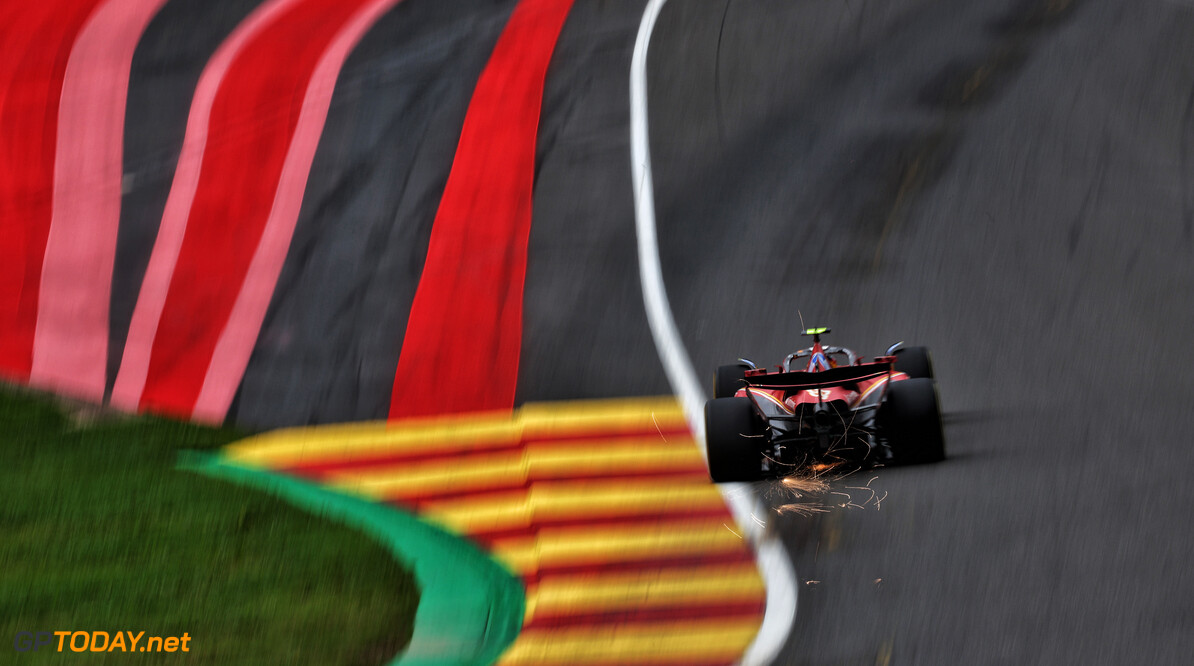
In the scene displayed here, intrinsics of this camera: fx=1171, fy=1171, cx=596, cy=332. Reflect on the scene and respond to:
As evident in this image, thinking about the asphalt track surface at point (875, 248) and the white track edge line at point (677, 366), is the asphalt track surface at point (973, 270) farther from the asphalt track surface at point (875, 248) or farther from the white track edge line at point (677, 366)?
the white track edge line at point (677, 366)

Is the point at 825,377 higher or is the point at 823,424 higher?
the point at 825,377

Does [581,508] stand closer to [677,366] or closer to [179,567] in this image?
[179,567]

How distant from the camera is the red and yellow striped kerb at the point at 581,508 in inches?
242

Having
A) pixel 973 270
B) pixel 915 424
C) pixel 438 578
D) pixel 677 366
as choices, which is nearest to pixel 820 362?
pixel 915 424

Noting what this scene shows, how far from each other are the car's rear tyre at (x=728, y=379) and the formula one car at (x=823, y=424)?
1132mm

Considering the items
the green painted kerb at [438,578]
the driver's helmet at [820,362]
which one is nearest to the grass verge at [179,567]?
the green painted kerb at [438,578]

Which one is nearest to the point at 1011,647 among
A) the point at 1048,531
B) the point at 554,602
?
the point at 1048,531

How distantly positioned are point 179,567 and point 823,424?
4355 mm

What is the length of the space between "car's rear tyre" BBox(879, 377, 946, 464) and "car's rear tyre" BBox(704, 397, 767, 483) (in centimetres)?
86

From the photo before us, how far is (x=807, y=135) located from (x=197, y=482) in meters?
9.22

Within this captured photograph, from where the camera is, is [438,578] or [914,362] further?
[914,362]

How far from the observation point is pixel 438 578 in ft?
24.2

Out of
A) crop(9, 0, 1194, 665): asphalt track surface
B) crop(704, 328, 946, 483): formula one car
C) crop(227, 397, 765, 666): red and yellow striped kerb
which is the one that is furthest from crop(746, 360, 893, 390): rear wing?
crop(227, 397, 765, 666): red and yellow striped kerb

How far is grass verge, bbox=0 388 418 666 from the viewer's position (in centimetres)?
666
